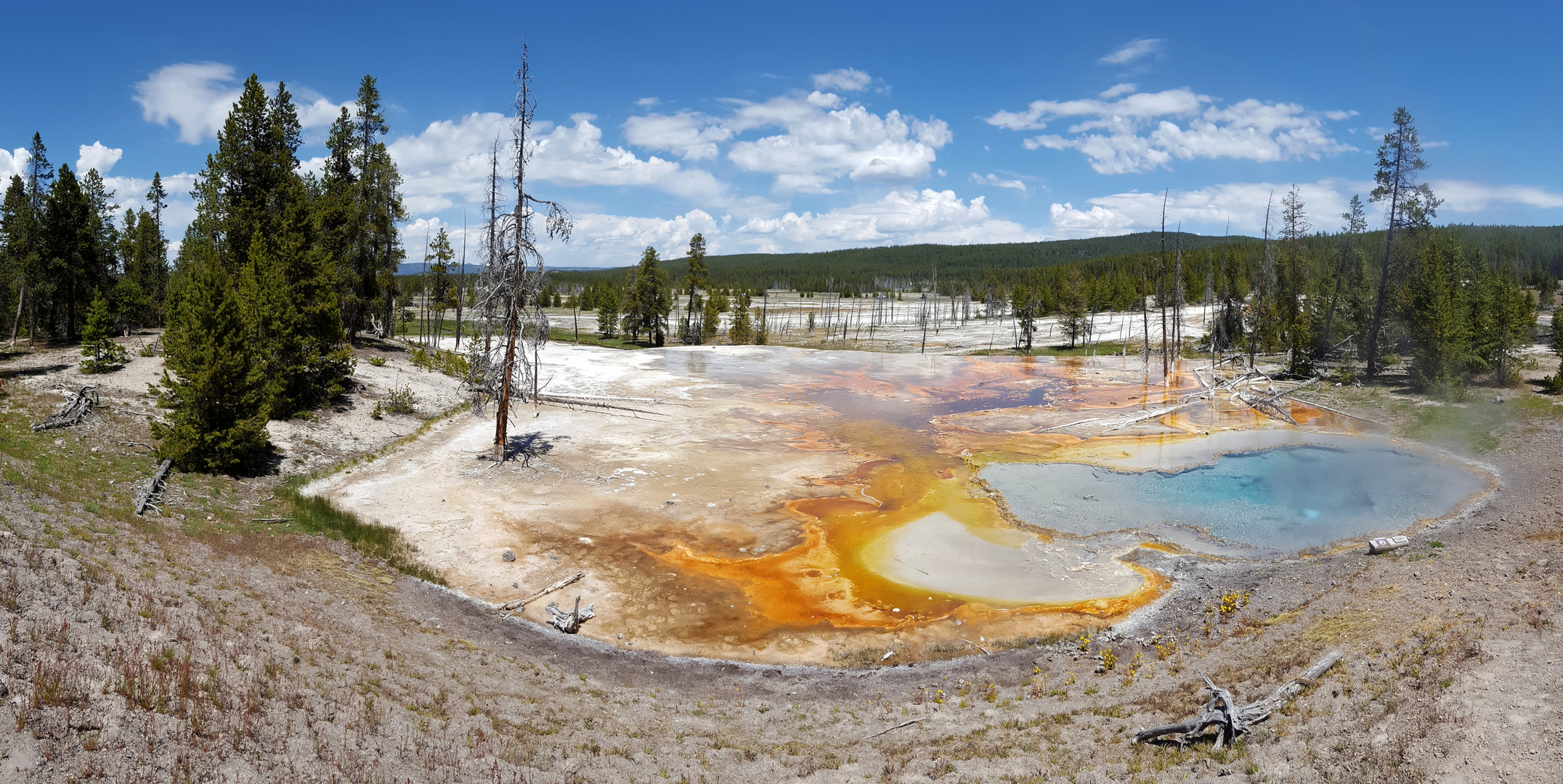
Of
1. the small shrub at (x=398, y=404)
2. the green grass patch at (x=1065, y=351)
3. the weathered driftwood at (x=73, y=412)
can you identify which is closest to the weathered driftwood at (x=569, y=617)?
the weathered driftwood at (x=73, y=412)

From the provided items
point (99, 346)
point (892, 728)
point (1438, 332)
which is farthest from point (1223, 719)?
point (1438, 332)

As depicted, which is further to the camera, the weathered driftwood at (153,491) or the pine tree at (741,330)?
the pine tree at (741,330)

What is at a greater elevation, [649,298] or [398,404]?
[649,298]

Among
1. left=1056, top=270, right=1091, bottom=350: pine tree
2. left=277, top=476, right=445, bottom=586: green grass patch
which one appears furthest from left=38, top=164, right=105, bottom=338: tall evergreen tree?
left=1056, top=270, right=1091, bottom=350: pine tree

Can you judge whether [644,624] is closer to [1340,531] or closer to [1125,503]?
[1125,503]

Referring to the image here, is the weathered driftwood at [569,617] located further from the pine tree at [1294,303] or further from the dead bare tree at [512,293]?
the pine tree at [1294,303]

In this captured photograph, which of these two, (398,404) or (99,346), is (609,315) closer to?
(398,404)

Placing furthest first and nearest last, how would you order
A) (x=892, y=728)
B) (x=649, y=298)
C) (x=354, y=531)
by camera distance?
1. (x=649, y=298)
2. (x=354, y=531)
3. (x=892, y=728)

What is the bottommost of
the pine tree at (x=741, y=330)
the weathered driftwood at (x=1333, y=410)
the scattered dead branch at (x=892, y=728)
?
the scattered dead branch at (x=892, y=728)
